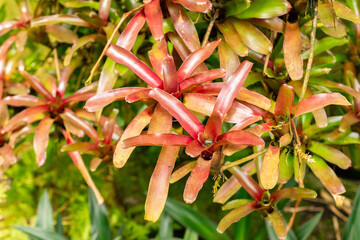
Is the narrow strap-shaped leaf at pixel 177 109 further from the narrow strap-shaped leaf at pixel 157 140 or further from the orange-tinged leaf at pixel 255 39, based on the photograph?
the orange-tinged leaf at pixel 255 39

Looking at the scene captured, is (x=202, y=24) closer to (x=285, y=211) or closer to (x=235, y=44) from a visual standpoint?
(x=235, y=44)

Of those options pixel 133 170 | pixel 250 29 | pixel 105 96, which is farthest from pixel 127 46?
pixel 133 170

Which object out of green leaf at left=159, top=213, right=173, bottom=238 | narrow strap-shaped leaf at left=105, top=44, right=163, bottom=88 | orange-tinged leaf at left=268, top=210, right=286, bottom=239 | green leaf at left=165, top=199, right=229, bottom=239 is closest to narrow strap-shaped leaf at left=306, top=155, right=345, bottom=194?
orange-tinged leaf at left=268, top=210, right=286, bottom=239

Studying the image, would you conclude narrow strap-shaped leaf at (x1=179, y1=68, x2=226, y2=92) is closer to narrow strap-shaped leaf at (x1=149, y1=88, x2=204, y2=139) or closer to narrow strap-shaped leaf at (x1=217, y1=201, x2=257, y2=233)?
narrow strap-shaped leaf at (x1=149, y1=88, x2=204, y2=139)

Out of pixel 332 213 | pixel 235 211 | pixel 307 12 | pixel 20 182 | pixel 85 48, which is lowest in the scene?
pixel 332 213

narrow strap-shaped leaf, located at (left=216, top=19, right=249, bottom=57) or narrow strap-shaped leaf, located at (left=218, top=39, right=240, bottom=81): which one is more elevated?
narrow strap-shaped leaf, located at (left=216, top=19, right=249, bottom=57)

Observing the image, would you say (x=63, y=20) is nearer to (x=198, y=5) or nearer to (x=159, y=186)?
(x=198, y=5)
